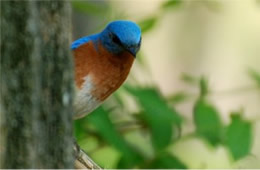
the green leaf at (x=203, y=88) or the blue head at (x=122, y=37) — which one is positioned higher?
the blue head at (x=122, y=37)

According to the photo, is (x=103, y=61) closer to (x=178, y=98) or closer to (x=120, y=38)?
(x=120, y=38)

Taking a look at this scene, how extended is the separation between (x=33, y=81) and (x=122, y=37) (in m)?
1.99

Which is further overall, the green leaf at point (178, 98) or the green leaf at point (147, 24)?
the green leaf at point (178, 98)

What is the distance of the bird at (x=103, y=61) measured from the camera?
278 cm

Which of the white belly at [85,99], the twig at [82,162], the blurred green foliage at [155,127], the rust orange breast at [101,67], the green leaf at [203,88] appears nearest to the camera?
the twig at [82,162]

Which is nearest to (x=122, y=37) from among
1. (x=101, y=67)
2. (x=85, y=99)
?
(x=101, y=67)

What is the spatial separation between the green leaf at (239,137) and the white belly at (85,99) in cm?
63

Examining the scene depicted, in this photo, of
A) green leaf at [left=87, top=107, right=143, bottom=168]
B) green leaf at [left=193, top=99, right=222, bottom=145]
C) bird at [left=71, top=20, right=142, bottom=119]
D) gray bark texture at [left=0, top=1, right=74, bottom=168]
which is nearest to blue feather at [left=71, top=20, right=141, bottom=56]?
bird at [left=71, top=20, right=142, bottom=119]

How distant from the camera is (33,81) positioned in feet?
2.91

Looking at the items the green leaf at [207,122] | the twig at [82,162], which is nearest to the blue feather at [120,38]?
the green leaf at [207,122]

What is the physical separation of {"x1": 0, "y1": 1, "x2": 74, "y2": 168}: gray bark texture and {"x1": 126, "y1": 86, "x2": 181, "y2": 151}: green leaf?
2240mm

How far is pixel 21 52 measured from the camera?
0.89 metres

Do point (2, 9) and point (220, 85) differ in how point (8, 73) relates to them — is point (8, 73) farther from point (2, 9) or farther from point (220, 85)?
point (220, 85)

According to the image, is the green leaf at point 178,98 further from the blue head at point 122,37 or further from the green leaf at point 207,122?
the blue head at point 122,37
